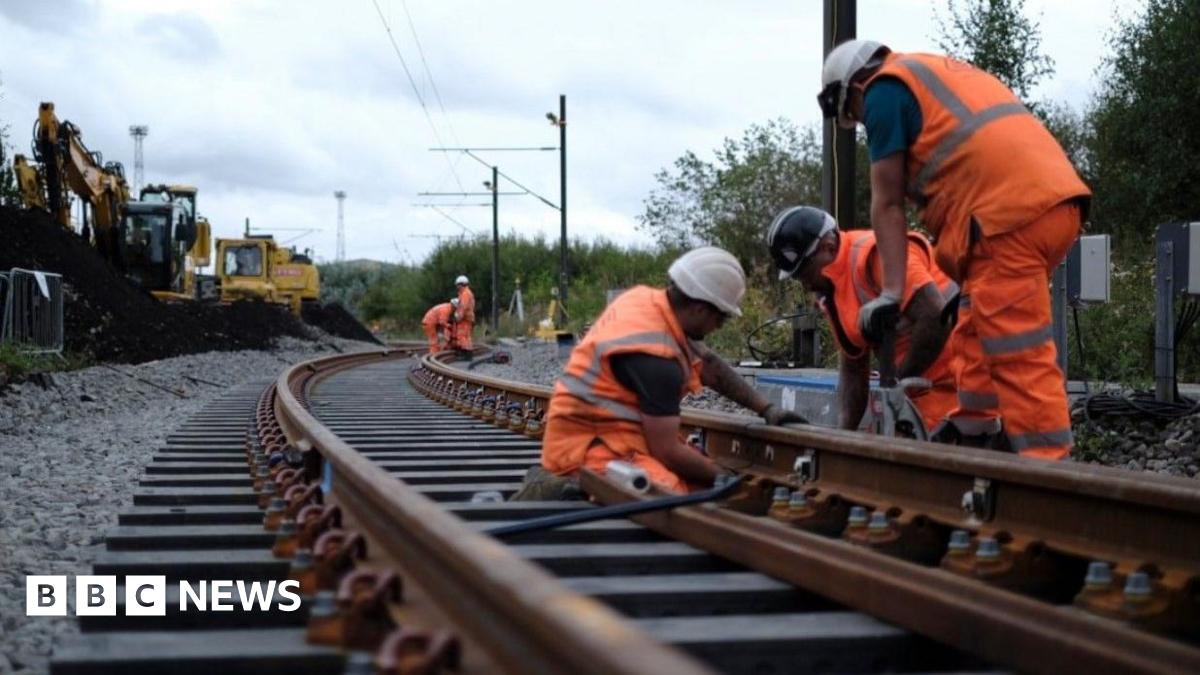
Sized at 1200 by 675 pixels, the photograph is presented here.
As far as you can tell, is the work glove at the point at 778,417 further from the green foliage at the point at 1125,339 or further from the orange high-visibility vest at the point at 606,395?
the green foliage at the point at 1125,339

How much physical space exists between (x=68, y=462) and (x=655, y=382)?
456cm

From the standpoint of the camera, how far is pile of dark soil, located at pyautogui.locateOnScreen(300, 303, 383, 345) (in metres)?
47.2

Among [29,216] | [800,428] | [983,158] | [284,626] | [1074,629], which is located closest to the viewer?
[1074,629]

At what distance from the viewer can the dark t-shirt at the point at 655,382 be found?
4.67 metres

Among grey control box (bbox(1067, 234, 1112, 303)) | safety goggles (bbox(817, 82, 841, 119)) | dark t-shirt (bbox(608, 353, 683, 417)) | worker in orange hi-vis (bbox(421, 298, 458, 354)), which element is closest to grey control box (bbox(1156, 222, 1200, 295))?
grey control box (bbox(1067, 234, 1112, 303))

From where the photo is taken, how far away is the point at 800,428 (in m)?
5.03

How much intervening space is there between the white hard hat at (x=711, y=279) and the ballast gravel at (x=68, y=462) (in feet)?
6.83

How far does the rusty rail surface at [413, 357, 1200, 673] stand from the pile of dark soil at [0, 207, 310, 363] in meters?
15.0

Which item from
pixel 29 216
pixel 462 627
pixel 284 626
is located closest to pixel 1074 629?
pixel 462 627

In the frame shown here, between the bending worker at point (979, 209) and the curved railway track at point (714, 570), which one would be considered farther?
the bending worker at point (979, 209)

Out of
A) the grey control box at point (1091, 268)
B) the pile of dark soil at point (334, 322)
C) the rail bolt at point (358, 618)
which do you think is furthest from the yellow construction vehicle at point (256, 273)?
the rail bolt at point (358, 618)

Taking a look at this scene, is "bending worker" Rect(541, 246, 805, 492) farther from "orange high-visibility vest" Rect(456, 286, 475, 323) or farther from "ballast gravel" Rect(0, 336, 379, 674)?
"orange high-visibility vest" Rect(456, 286, 475, 323)

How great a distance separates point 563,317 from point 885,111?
119 feet

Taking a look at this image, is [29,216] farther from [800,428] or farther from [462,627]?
[462,627]
